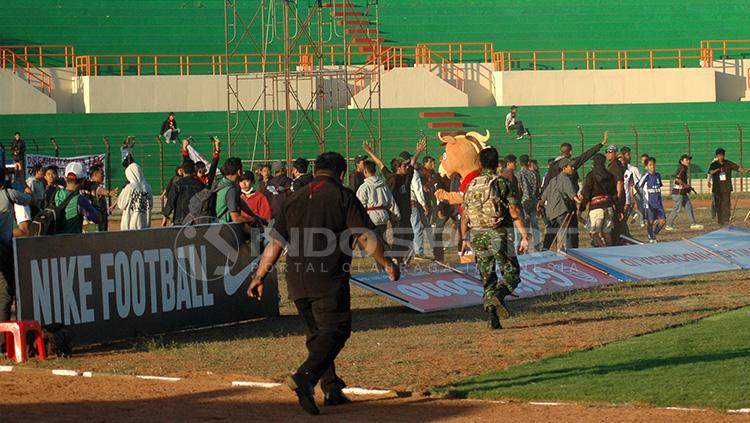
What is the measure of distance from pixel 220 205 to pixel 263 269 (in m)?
5.55

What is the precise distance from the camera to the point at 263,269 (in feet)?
28.1

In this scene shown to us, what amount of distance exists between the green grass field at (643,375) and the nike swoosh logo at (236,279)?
4.14 m

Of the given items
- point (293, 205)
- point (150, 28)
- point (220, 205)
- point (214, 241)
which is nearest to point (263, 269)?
point (293, 205)

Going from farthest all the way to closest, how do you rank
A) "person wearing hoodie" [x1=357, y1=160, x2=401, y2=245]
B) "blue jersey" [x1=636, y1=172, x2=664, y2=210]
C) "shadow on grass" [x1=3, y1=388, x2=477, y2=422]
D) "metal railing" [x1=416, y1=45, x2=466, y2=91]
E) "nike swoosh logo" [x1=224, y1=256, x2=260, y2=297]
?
"metal railing" [x1=416, y1=45, x2=466, y2=91] < "blue jersey" [x1=636, y1=172, x2=664, y2=210] < "person wearing hoodie" [x1=357, y1=160, x2=401, y2=245] < "nike swoosh logo" [x1=224, y1=256, x2=260, y2=297] < "shadow on grass" [x1=3, y1=388, x2=477, y2=422]

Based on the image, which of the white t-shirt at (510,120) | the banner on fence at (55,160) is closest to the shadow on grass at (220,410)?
the banner on fence at (55,160)

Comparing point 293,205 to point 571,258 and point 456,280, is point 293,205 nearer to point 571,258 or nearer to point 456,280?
point 456,280

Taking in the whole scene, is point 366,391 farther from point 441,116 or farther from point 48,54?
point 48,54

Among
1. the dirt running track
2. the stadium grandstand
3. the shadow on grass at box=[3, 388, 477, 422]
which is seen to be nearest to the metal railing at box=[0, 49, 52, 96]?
the stadium grandstand

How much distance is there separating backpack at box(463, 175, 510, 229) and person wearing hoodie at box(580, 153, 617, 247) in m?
7.15

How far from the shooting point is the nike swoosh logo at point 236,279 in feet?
43.3

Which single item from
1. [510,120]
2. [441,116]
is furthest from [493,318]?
[441,116]

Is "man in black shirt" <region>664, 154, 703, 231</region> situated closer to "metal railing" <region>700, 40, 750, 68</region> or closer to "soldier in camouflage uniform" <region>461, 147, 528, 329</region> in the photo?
"soldier in camouflage uniform" <region>461, 147, 528, 329</region>

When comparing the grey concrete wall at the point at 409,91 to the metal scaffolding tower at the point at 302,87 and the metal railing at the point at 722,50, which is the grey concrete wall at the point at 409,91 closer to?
the metal scaffolding tower at the point at 302,87

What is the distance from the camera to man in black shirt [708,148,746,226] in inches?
1017
